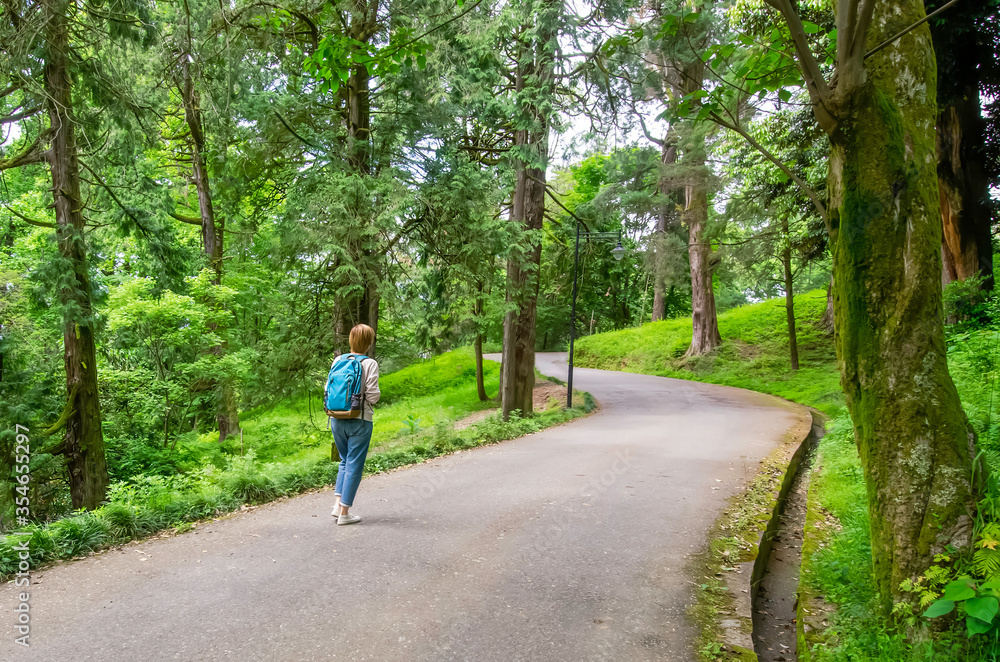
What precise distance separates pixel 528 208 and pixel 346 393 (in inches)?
372

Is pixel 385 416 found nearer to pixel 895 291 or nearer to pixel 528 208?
pixel 528 208

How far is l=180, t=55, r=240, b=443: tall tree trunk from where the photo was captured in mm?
13286

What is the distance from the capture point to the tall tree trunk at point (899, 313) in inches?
123

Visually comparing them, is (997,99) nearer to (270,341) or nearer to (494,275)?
(494,275)

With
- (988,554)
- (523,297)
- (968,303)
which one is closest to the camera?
(988,554)

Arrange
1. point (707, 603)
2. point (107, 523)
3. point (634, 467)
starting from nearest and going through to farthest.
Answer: point (707, 603) → point (107, 523) → point (634, 467)

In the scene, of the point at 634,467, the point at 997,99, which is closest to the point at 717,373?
the point at 997,99

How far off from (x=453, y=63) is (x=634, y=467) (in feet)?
26.5

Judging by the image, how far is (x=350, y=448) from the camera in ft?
17.3

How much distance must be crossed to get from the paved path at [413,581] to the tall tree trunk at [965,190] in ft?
28.0

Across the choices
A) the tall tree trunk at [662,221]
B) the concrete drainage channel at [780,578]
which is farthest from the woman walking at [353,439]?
the tall tree trunk at [662,221]

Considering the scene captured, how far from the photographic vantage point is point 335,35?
4410 millimetres

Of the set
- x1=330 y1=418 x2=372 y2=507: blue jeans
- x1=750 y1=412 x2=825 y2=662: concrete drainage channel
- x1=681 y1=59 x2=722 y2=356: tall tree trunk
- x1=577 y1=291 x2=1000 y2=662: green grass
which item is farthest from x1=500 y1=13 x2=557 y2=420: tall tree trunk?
x1=681 y1=59 x2=722 y2=356: tall tree trunk

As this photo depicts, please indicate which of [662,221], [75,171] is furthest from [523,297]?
[662,221]
